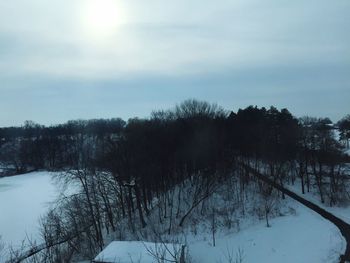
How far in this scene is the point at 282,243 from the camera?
33.7 metres

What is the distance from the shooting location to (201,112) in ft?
217

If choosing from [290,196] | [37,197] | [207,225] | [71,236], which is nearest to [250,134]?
[290,196]

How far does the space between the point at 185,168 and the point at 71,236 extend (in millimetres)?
22432

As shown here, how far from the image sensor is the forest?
137 feet

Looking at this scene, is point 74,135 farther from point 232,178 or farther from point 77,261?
point 77,261

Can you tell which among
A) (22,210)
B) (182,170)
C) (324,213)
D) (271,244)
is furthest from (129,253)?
(22,210)

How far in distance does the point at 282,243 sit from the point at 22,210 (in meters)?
41.8

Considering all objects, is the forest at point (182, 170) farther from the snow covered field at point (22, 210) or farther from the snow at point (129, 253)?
the snow at point (129, 253)

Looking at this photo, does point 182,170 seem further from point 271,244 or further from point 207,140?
point 271,244

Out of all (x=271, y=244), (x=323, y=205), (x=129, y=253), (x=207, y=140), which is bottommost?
(x=271, y=244)

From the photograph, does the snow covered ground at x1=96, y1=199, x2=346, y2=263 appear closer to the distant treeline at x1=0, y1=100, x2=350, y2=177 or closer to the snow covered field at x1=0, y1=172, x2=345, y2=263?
the snow covered field at x1=0, y1=172, x2=345, y2=263

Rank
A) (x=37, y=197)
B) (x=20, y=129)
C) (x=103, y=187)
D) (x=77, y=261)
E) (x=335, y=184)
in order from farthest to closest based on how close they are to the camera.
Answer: (x=20, y=129) < (x=37, y=197) < (x=335, y=184) < (x=103, y=187) < (x=77, y=261)

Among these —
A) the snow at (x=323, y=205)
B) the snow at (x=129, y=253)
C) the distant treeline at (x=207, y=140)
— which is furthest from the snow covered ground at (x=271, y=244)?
the distant treeline at (x=207, y=140)

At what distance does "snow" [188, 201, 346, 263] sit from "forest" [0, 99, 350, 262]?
11.4 feet
